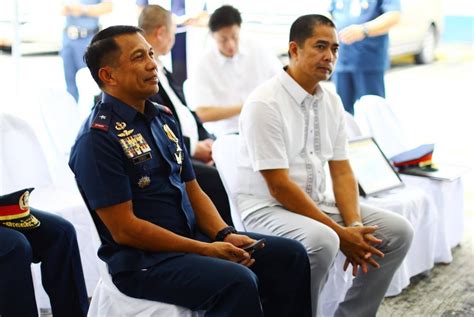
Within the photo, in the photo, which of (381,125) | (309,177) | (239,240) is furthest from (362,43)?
(239,240)

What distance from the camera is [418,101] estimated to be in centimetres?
669

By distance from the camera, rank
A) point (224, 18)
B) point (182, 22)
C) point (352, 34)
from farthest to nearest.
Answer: point (182, 22) < point (352, 34) < point (224, 18)

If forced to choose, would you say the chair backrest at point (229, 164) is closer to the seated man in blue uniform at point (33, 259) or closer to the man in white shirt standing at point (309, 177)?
the man in white shirt standing at point (309, 177)

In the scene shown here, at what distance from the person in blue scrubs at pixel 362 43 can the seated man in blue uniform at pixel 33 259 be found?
9.03 ft

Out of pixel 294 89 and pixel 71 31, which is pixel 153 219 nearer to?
pixel 294 89

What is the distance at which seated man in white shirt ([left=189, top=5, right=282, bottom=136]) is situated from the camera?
13.5 feet

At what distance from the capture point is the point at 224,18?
412 centimetres

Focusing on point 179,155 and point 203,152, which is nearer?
point 179,155

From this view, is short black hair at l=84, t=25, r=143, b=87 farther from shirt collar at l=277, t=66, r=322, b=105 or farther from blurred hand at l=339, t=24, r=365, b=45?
blurred hand at l=339, t=24, r=365, b=45

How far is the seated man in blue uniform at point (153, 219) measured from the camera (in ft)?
6.95

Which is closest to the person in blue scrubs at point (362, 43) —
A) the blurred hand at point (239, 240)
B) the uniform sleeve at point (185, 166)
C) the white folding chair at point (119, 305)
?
the uniform sleeve at point (185, 166)

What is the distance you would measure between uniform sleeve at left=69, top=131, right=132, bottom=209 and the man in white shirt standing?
2.39 feet

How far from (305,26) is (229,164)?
2.04 ft

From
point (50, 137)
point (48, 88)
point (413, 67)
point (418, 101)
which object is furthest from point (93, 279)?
point (418, 101)
